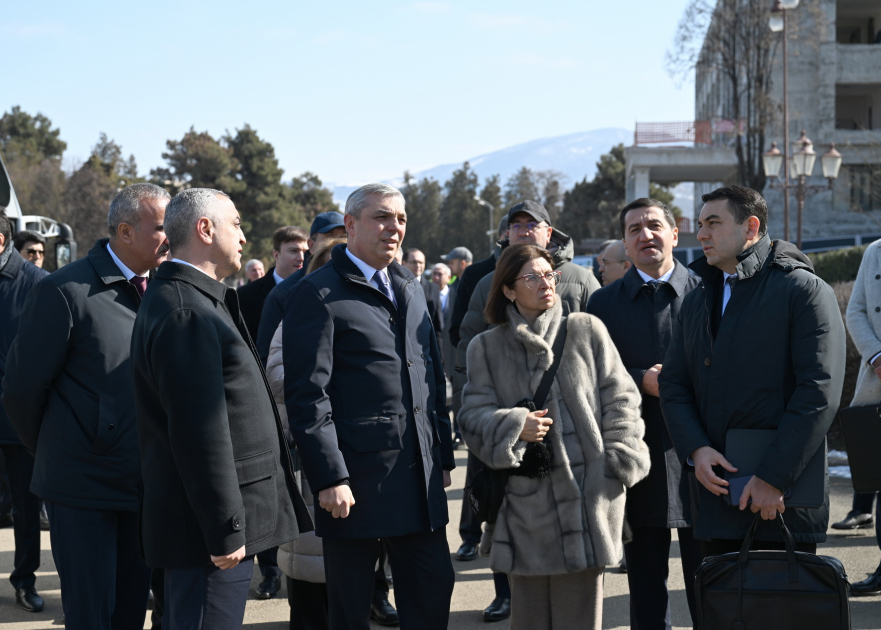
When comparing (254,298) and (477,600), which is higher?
(254,298)

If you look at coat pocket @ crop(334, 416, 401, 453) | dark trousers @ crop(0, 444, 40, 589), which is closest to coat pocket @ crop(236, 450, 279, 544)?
coat pocket @ crop(334, 416, 401, 453)

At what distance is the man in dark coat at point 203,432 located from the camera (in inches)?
119

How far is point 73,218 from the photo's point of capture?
162 feet

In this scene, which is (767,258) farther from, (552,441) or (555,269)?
(555,269)

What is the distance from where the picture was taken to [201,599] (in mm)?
3133

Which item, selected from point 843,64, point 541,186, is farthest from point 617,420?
point 541,186

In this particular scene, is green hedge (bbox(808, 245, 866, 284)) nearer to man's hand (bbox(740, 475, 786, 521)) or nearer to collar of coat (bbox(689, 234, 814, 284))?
collar of coat (bbox(689, 234, 814, 284))

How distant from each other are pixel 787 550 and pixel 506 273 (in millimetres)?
1719

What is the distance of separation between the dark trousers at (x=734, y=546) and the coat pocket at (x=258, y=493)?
1.90 meters

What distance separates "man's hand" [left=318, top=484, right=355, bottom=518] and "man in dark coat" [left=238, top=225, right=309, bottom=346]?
3.23 meters

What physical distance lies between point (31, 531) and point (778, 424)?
4843 mm

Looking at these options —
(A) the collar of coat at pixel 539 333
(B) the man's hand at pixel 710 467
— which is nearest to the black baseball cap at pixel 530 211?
(A) the collar of coat at pixel 539 333

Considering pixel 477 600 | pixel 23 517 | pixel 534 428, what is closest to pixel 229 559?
pixel 534 428

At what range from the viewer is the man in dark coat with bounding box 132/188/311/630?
302 centimetres
